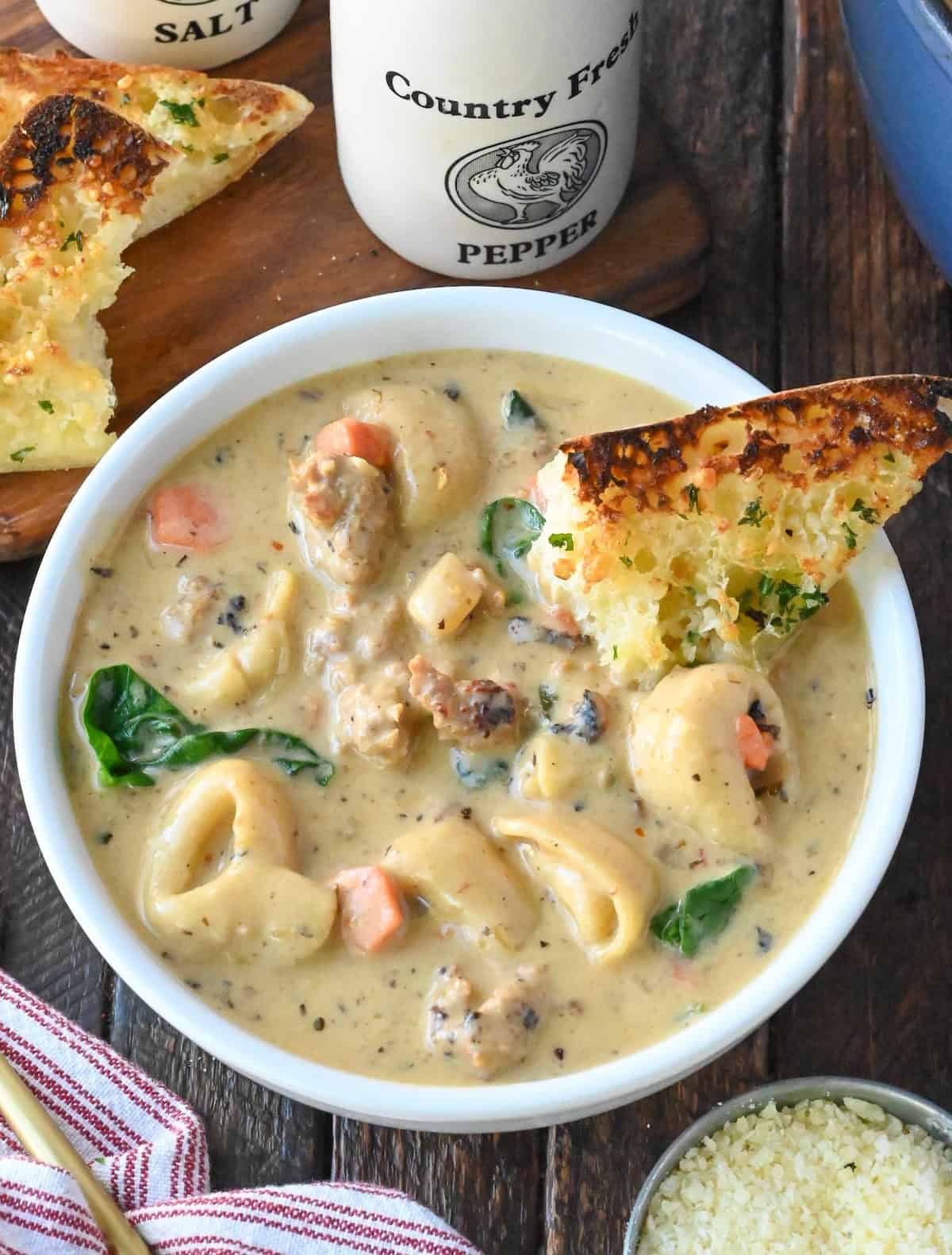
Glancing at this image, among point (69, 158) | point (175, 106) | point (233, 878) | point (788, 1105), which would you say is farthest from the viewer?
point (175, 106)

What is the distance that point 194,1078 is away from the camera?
291 centimetres

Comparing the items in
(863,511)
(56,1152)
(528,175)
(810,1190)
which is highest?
Answer: (528,175)

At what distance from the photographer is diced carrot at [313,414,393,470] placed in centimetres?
273

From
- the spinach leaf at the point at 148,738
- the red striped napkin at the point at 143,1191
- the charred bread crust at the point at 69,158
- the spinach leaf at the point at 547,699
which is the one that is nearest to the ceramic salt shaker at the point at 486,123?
the charred bread crust at the point at 69,158

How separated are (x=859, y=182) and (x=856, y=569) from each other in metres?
1.08

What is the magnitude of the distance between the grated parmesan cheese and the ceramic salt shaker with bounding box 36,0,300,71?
2.19 meters

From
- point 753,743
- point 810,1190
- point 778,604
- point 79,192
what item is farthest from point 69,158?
point 810,1190

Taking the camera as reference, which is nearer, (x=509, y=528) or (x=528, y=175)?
(x=509, y=528)

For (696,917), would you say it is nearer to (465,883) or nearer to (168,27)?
(465,883)

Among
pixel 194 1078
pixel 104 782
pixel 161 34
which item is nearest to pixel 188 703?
pixel 104 782

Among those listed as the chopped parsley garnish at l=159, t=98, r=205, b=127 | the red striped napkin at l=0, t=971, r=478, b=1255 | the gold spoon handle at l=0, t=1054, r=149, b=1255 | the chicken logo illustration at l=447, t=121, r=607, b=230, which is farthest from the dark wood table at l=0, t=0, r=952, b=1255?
the chopped parsley garnish at l=159, t=98, r=205, b=127

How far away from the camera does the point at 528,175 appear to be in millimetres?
2953

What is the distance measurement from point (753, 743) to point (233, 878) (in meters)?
0.78

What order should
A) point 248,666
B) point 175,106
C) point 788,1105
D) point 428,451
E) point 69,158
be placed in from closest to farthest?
point 248,666 < point 428,451 < point 788,1105 < point 69,158 < point 175,106
